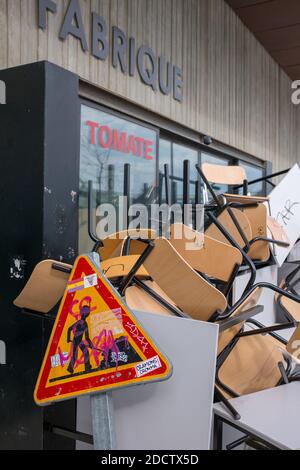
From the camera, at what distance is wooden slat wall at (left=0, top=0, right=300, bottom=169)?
2393mm

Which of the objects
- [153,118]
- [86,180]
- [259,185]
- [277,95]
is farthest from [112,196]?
[277,95]

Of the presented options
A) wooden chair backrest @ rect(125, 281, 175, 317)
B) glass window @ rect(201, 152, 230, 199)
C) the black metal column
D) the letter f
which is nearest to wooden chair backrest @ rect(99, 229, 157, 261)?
the black metal column

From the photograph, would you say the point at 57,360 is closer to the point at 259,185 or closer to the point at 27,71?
the point at 27,71

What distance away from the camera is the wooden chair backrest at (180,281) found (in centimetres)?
120

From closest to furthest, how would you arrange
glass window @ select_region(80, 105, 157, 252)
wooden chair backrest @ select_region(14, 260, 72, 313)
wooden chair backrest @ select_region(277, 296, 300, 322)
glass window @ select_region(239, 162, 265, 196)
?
1. wooden chair backrest @ select_region(14, 260, 72, 313)
2. wooden chair backrest @ select_region(277, 296, 300, 322)
3. glass window @ select_region(80, 105, 157, 252)
4. glass window @ select_region(239, 162, 265, 196)

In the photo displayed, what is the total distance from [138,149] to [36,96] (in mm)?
1900

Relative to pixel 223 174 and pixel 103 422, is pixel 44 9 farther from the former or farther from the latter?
pixel 103 422

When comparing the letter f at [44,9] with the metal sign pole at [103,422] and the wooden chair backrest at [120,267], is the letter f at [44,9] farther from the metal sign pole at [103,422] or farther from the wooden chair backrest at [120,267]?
the metal sign pole at [103,422]

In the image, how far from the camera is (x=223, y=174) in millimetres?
2373

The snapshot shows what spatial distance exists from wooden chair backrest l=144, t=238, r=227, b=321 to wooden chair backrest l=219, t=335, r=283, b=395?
0.21m

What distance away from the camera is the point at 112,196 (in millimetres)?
3143

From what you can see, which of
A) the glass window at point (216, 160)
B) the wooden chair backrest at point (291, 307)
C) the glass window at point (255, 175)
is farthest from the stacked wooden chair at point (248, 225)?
the glass window at point (255, 175)

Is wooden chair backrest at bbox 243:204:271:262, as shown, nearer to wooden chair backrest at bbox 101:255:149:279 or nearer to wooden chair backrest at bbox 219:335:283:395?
wooden chair backrest at bbox 219:335:283:395

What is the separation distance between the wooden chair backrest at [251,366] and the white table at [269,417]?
52mm
